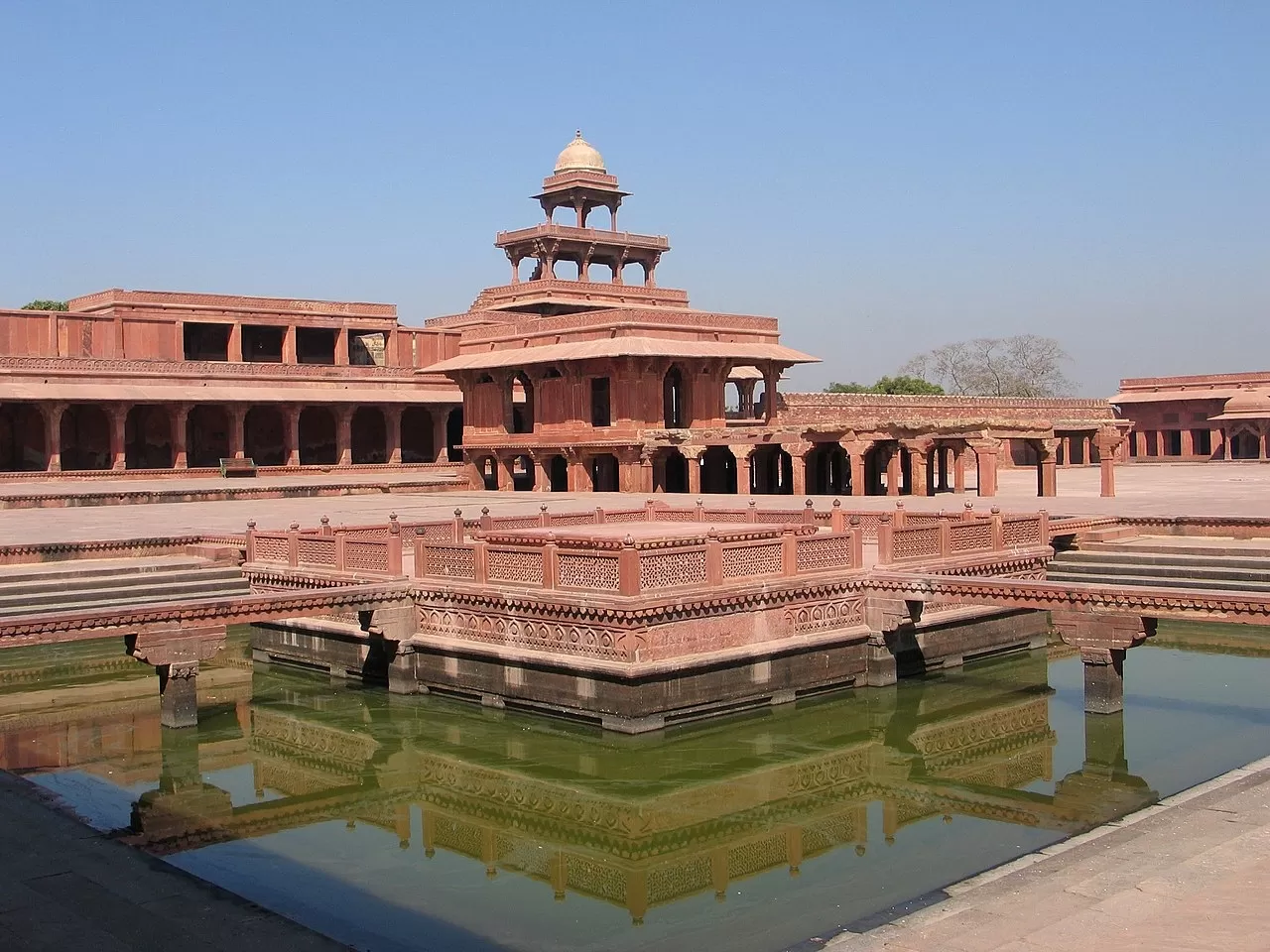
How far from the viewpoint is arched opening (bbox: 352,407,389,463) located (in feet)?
152

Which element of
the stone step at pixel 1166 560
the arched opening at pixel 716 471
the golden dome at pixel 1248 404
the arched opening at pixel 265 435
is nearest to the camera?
the stone step at pixel 1166 560

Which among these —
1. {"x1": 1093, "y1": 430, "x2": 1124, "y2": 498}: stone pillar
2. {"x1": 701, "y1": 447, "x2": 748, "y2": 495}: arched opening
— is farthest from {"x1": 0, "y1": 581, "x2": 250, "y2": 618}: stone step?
{"x1": 701, "y1": 447, "x2": 748, "y2": 495}: arched opening

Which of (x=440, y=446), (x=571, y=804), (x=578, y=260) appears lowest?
(x=571, y=804)

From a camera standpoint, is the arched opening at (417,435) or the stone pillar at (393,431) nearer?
the stone pillar at (393,431)

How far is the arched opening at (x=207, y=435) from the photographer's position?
42156 millimetres

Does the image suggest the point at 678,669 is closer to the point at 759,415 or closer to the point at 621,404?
the point at 621,404

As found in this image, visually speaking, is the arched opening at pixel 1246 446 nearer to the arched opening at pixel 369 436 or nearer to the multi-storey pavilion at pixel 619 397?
the multi-storey pavilion at pixel 619 397

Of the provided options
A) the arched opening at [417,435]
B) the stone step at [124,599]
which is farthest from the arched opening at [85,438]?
the stone step at [124,599]

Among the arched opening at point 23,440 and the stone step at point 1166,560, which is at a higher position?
the arched opening at point 23,440

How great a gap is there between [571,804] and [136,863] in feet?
13.9

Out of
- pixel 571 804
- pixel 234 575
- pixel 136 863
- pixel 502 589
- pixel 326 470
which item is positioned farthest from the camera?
pixel 326 470

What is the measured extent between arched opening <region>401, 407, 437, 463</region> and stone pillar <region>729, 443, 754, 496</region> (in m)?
16.4

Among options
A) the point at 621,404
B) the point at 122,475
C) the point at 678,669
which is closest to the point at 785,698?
the point at 678,669

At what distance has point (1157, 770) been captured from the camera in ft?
43.1
